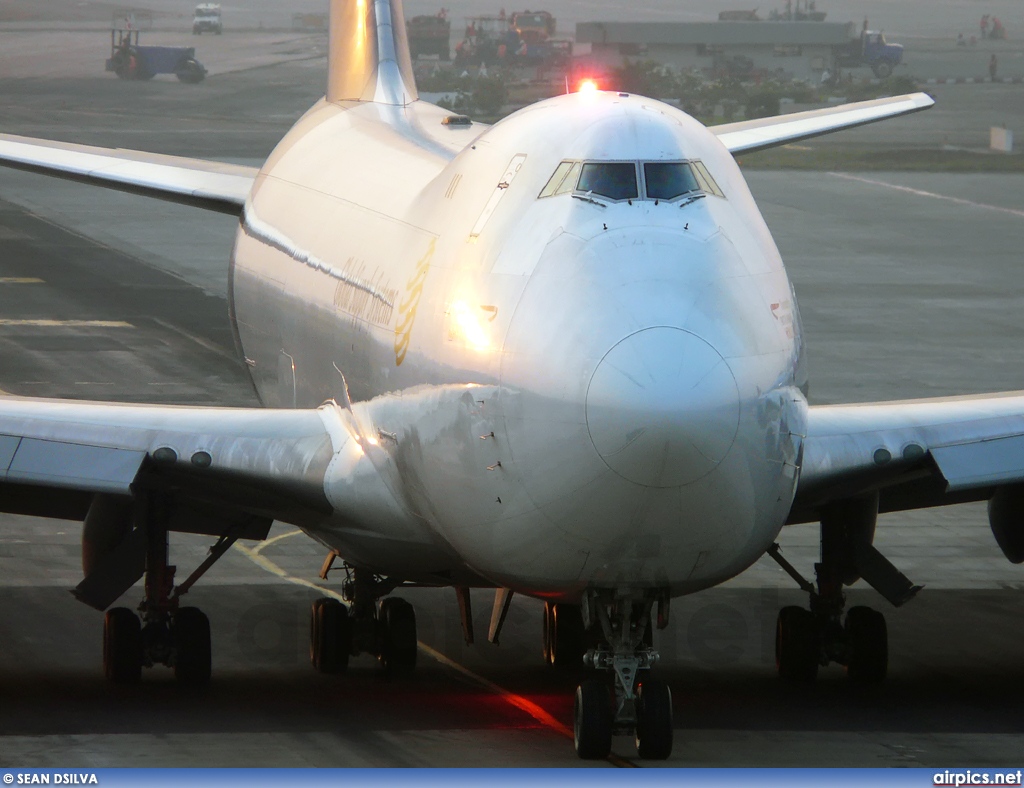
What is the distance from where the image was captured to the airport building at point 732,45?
12375 centimetres

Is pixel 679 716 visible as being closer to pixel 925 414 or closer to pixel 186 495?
pixel 925 414

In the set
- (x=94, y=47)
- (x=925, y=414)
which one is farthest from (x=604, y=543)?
(x=94, y=47)

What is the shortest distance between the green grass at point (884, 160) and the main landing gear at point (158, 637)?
67.3 metres

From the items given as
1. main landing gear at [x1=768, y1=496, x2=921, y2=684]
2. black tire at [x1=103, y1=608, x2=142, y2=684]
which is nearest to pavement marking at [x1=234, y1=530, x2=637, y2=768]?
main landing gear at [x1=768, y1=496, x2=921, y2=684]

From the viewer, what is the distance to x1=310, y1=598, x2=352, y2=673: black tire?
66.4 feet

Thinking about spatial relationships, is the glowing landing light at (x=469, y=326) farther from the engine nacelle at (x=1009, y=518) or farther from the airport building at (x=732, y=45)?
the airport building at (x=732, y=45)

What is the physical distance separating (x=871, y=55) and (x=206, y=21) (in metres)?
52.4

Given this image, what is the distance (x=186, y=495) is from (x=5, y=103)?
310ft

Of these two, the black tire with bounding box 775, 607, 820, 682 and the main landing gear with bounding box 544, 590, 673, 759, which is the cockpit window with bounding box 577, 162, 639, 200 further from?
the black tire with bounding box 775, 607, 820, 682

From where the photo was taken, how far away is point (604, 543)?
46.6 feet

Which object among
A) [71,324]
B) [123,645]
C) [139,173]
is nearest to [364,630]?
[123,645]

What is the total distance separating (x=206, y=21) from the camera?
149875 millimetres

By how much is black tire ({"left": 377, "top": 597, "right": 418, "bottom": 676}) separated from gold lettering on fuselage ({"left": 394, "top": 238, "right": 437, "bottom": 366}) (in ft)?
14.1

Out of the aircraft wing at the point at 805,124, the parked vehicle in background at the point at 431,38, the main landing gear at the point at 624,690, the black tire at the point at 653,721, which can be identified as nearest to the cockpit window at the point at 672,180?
the main landing gear at the point at 624,690
